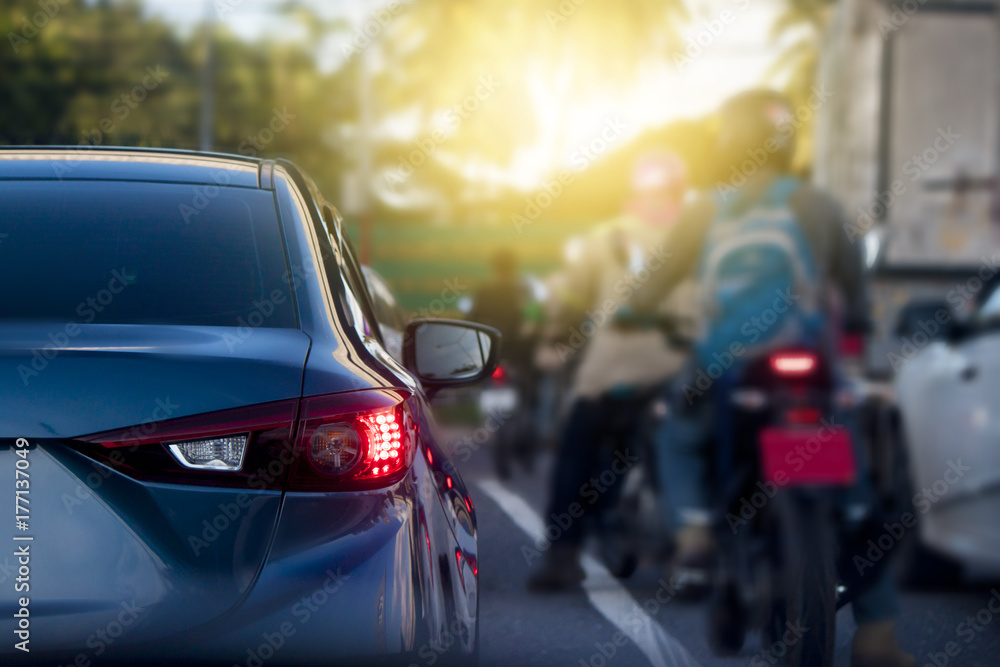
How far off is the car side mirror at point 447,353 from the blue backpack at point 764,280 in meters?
0.89

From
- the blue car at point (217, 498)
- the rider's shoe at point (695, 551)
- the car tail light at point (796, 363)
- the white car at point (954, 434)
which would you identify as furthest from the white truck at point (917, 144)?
the blue car at point (217, 498)

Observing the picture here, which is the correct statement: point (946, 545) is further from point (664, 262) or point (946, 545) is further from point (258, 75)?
point (258, 75)

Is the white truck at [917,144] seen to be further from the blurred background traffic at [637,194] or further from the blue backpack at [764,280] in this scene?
the blue backpack at [764,280]

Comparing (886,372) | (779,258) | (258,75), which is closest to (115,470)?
(779,258)

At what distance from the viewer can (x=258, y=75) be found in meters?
40.7

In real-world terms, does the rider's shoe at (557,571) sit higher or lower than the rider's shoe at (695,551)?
lower

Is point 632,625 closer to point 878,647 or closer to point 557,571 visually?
point 557,571

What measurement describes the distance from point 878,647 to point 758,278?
1.13 m

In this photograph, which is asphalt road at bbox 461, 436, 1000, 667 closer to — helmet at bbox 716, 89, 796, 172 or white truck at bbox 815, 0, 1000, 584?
helmet at bbox 716, 89, 796, 172

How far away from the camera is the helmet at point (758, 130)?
4.14 meters

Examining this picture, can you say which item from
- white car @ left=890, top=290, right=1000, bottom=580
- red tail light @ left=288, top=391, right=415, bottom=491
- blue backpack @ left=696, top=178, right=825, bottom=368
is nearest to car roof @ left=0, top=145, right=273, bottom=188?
red tail light @ left=288, top=391, right=415, bottom=491

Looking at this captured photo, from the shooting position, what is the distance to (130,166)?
10.5 ft

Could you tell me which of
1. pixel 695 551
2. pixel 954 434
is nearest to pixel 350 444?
pixel 695 551

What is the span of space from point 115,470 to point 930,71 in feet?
36.0
